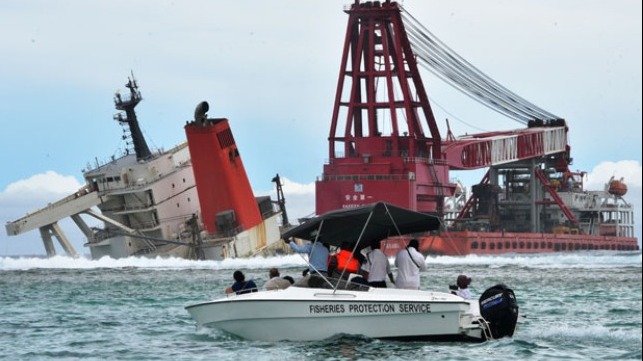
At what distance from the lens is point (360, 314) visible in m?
22.9

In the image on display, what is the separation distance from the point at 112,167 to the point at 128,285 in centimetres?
2484

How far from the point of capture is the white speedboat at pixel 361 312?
22812mm

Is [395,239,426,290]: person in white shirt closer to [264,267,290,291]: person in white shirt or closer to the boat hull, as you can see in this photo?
the boat hull

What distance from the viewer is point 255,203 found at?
70.5 metres

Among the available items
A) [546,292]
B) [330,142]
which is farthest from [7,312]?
[330,142]

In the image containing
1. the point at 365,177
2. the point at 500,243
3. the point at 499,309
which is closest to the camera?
the point at 499,309

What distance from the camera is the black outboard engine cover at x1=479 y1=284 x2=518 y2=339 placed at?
78.1 feet

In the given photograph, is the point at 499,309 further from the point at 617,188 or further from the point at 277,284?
the point at 617,188

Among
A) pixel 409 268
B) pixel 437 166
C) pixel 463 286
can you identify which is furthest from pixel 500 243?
pixel 409 268

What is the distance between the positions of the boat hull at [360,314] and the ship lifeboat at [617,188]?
89.8 metres

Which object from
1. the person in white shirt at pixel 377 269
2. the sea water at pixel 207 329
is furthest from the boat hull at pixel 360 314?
the person in white shirt at pixel 377 269

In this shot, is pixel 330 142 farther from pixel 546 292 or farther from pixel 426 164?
pixel 546 292

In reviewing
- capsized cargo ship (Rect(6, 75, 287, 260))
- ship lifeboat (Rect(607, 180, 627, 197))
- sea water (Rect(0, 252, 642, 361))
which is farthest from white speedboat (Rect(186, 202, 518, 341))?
ship lifeboat (Rect(607, 180, 627, 197))

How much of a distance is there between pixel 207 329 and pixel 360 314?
3544 mm
